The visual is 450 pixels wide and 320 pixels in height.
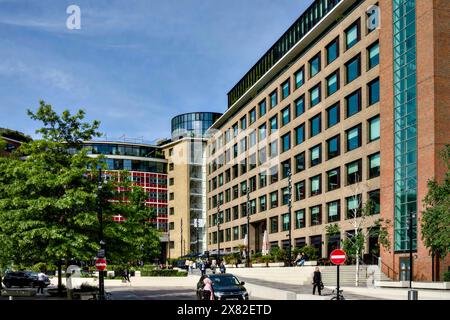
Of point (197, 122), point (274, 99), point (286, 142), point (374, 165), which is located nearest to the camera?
point (374, 165)

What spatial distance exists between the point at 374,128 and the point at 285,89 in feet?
82.3

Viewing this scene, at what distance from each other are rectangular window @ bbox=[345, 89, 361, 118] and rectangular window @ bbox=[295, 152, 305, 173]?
1305 centimetres

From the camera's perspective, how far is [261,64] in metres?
90.1

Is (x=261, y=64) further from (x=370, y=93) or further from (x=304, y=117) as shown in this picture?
(x=370, y=93)

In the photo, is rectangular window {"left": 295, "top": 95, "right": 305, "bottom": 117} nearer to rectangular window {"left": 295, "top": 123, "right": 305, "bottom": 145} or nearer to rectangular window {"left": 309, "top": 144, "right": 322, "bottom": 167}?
rectangular window {"left": 295, "top": 123, "right": 305, "bottom": 145}

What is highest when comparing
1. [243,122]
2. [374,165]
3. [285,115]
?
[243,122]

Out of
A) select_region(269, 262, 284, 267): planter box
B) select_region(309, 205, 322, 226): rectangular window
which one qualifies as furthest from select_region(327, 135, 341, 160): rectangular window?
select_region(269, 262, 284, 267): planter box

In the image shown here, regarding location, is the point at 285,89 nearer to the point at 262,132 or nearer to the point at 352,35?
the point at 262,132

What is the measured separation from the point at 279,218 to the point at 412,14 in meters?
38.2

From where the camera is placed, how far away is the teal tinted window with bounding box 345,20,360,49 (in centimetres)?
6099

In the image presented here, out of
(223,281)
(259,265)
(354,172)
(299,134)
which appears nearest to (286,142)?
(299,134)

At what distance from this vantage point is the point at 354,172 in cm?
6128

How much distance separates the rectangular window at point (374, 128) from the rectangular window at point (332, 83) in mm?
8555
